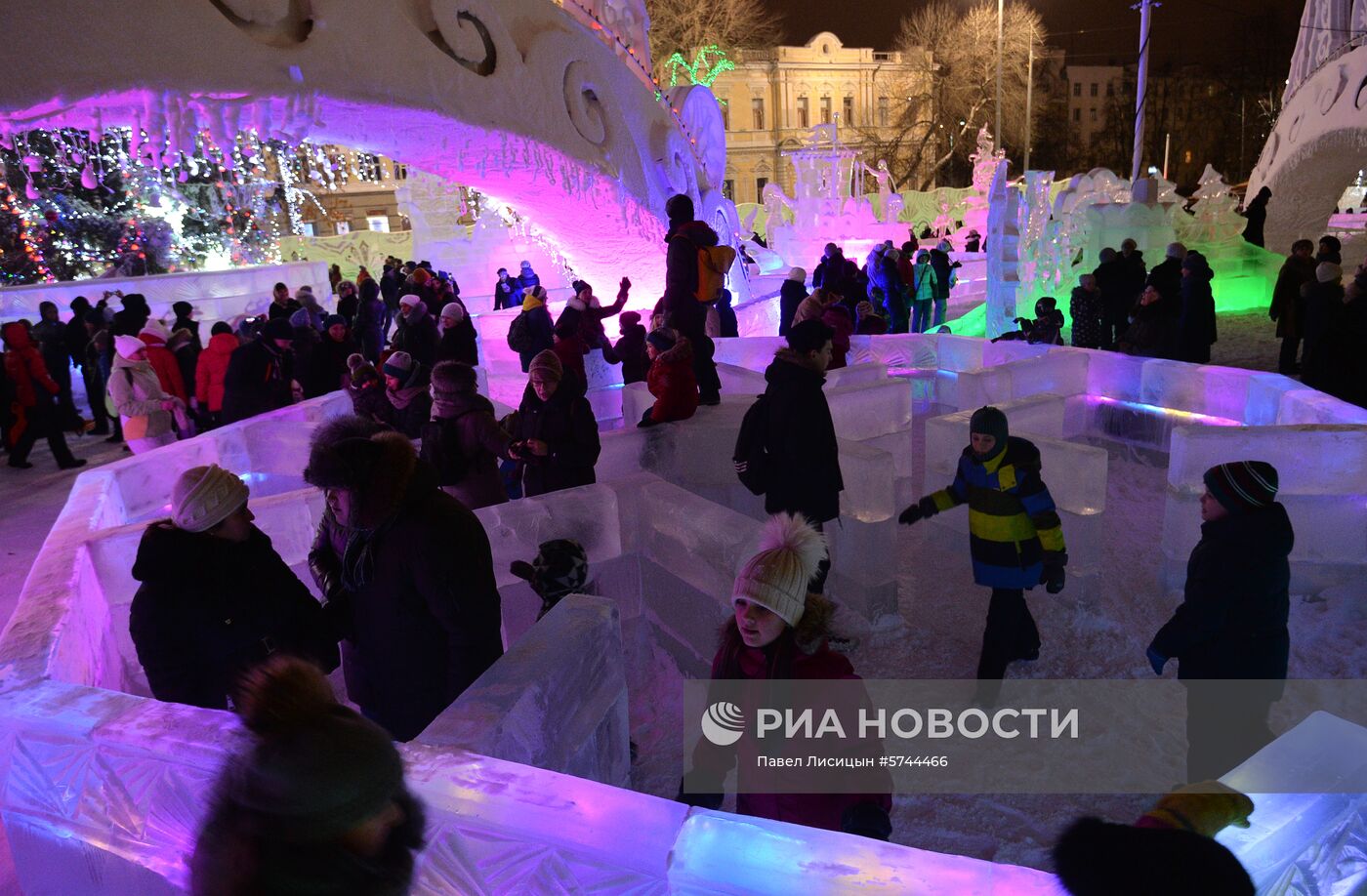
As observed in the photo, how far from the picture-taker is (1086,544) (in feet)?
15.0

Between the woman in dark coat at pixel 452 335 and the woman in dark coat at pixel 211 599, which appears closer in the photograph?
the woman in dark coat at pixel 211 599

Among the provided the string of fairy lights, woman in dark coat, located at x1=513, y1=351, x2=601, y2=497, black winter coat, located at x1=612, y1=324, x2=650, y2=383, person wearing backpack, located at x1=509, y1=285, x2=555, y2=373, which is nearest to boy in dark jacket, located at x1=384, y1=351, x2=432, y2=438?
woman in dark coat, located at x1=513, y1=351, x2=601, y2=497

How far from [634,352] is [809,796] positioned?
5712mm

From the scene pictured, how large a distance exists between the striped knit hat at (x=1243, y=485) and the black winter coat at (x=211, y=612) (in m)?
2.78

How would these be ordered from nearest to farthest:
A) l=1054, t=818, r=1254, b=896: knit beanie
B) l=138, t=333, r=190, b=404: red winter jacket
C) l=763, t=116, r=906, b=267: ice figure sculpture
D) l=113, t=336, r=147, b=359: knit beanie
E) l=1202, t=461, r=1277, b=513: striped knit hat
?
l=1054, t=818, r=1254, b=896: knit beanie, l=1202, t=461, r=1277, b=513: striped knit hat, l=113, t=336, r=147, b=359: knit beanie, l=138, t=333, r=190, b=404: red winter jacket, l=763, t=116, r=906, b=267: ice figure sculpture

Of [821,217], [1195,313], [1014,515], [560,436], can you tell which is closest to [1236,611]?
[1014,515]

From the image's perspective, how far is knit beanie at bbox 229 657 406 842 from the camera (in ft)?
4.08

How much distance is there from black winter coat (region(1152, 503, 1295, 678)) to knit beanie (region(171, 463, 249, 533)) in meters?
2.89

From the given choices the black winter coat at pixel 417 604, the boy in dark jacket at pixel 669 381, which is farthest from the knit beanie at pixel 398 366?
the black winter coat at pixel 417 604

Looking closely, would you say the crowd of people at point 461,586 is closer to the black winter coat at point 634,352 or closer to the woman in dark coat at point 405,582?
the woman in dark coat at point 405,582

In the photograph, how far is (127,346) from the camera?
20.8 ft

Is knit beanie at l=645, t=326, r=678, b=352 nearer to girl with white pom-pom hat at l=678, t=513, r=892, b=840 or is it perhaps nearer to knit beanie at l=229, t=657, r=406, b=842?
girl with white pom-pom hat at l=678, t=513, r=892, b=840

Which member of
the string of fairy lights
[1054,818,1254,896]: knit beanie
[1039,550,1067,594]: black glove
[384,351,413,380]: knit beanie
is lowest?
[1039,550,1067,594]: black glove

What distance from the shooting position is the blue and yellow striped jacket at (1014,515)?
3518 millimetres
